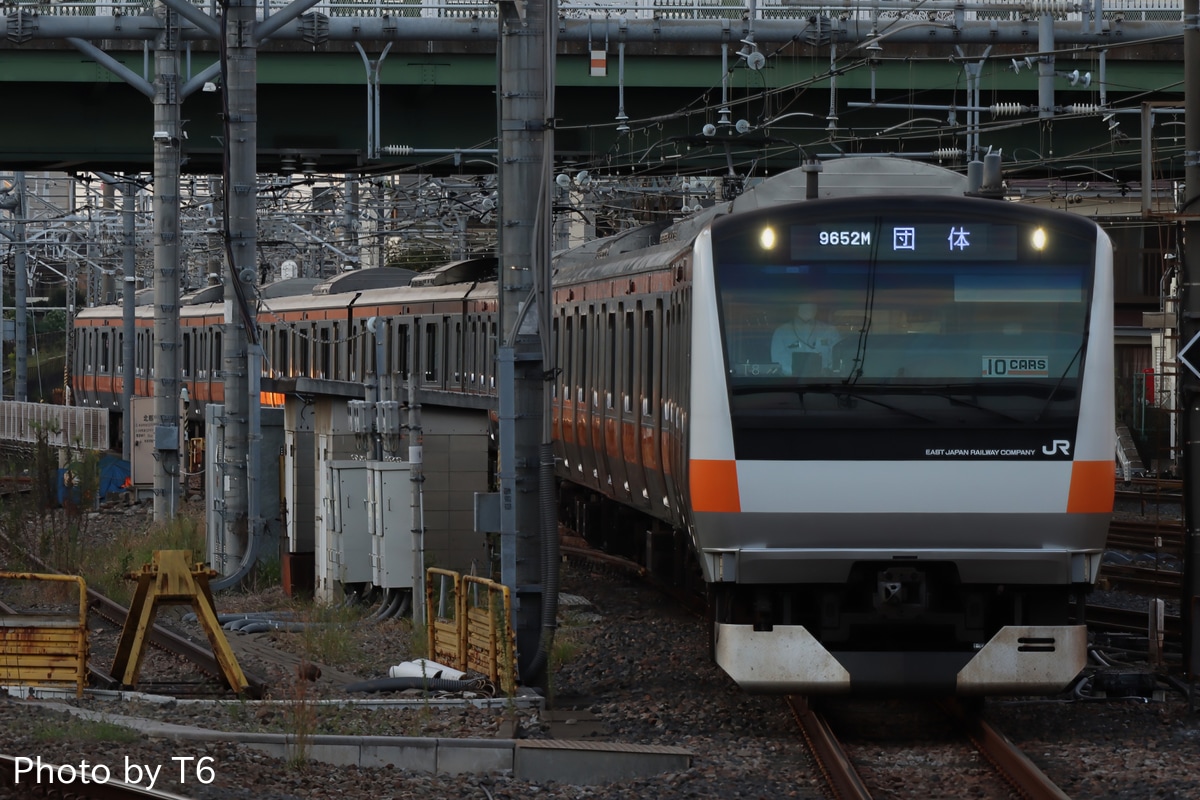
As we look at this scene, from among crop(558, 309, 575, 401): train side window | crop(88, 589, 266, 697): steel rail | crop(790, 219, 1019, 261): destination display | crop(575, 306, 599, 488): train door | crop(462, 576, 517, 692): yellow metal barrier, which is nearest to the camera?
crop(790, 219, 1019, 261): destination display

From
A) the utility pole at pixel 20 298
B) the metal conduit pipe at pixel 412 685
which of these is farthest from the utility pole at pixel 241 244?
the utility pole at pixel 20 298

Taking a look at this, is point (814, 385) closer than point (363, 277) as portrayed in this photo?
Yes

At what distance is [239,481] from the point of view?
18.5 m

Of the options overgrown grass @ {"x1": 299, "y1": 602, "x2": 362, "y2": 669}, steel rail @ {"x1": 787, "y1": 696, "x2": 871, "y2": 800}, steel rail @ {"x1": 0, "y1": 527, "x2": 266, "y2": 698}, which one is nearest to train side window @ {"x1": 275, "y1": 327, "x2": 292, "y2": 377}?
steel rail @ {"x1": 0, "y1": 527, "x2": 266, "y2": 698}

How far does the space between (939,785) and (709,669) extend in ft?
11.7

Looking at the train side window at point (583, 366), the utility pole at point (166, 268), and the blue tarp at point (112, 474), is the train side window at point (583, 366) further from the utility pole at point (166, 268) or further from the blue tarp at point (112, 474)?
the blue tarp at point (112, 474)

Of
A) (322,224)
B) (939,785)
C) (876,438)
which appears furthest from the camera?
(322,224)

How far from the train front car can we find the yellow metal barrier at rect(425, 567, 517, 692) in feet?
4.91

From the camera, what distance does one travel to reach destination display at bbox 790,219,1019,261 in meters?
10.3

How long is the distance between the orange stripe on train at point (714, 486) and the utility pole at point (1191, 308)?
11.1 feet

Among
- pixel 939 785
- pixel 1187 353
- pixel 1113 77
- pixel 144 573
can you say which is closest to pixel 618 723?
pixel 939 785

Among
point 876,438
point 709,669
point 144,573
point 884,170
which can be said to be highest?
→ point 884,170

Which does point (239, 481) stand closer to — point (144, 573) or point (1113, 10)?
point (144, 573)

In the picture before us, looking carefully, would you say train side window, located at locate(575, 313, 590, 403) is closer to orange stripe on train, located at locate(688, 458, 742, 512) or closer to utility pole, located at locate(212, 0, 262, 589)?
utility pole, located at locate(212, 0, 262, 589)
